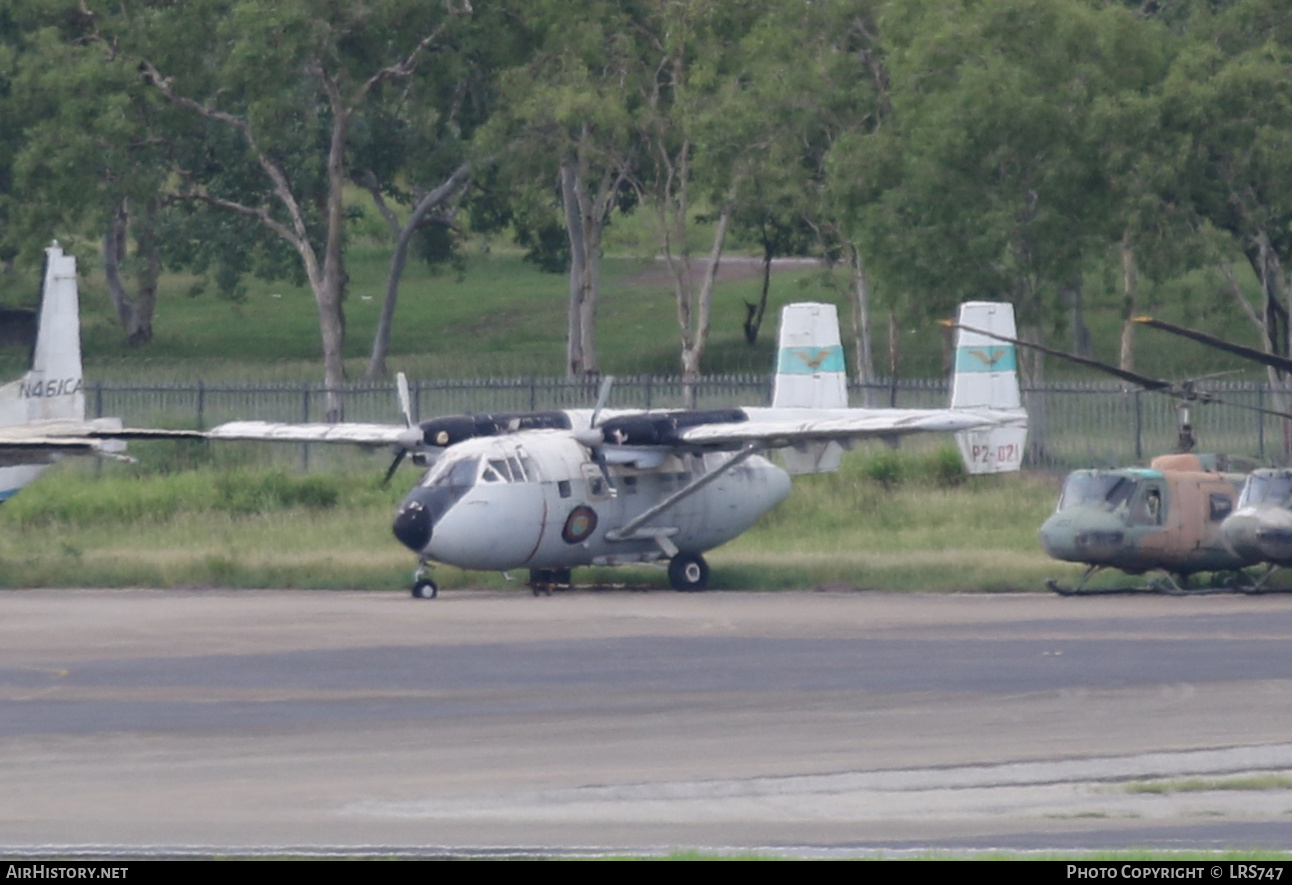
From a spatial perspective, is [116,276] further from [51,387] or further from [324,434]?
[324,434]

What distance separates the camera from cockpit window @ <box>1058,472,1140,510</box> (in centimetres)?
2370

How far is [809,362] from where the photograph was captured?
89.4 feet

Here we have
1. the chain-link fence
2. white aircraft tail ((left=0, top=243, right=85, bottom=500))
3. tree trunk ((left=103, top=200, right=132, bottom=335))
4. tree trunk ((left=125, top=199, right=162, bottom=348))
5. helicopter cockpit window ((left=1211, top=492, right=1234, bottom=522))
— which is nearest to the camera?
helicopter cockpit window ((left=1211, top=492, right=1234, bottom=522))

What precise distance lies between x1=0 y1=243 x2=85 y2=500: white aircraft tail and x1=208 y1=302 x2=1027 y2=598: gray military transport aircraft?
244 cm

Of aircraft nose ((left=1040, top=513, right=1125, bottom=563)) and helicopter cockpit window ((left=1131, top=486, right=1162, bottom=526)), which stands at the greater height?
helicopter cockpit window ((left=1131, top=486, right=1162, bottom=526))

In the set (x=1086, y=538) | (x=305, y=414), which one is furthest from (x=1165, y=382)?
(x=305, y=414)

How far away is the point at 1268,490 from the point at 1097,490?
2018mm

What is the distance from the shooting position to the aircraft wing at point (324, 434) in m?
26.1

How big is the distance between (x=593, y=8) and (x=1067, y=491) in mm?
24180

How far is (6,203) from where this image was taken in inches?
1905

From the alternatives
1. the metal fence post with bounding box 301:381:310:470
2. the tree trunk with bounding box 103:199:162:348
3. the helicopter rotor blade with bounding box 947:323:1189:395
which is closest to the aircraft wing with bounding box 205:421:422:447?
the metal fence post with bounding box 301:381:310:470

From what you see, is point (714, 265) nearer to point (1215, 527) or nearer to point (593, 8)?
point (593, 8)

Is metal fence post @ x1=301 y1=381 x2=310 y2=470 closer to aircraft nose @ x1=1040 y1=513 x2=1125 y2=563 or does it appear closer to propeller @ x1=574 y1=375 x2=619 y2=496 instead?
propeller @ x1=574 y1=375 x2=619 y2=496
